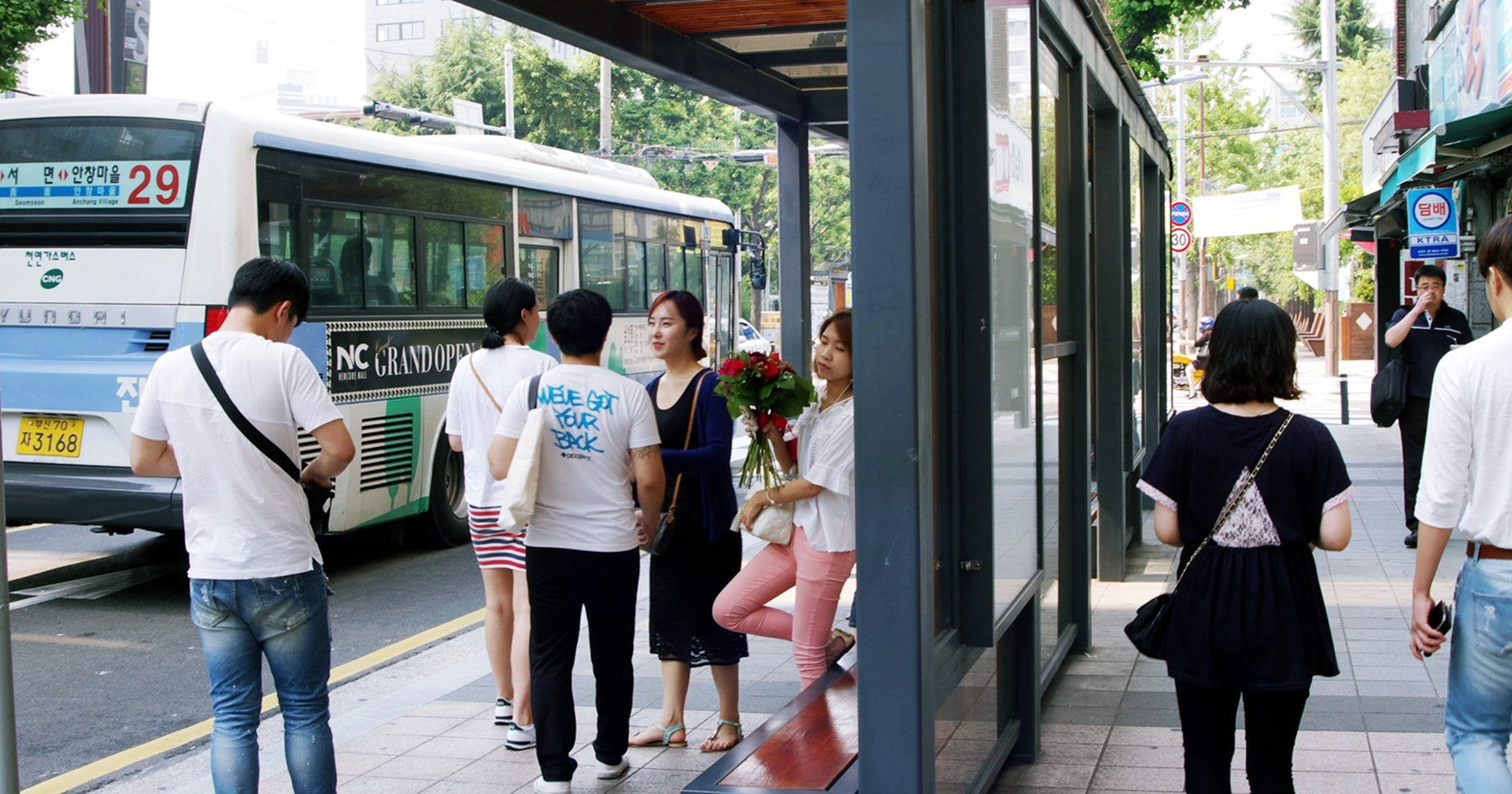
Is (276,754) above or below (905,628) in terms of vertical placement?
below

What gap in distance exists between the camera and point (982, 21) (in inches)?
151

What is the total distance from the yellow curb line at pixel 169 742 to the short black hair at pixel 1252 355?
431 centimetres

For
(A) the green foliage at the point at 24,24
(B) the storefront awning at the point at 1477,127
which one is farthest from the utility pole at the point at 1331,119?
(A) the green foliage at the point at 24,24

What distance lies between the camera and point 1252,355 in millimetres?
3400

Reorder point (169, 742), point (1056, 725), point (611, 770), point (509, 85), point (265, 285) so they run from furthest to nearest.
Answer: point (509, 85) < point (169, 742) < point (1056, 725) < point (611, 770) < point (265, 285)

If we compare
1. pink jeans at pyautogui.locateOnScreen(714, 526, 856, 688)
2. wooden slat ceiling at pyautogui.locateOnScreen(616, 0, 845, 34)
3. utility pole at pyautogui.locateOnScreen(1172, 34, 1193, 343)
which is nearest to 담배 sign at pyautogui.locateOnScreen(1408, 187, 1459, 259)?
wooden slat ceiling at pyautogui.locateOnScreen(616, 0, 845, 34)

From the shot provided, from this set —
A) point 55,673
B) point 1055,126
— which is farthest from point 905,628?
point 55,673

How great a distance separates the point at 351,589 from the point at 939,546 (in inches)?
→ 245

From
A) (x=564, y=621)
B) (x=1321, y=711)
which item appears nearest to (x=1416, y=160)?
(x=1321, y=711)

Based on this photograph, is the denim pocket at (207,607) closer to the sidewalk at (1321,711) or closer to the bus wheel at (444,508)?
the sidewalk at (1321,711)

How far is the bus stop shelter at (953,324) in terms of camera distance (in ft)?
10.4

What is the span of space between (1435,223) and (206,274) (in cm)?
1011

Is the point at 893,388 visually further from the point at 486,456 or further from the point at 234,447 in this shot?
the point at 486,456

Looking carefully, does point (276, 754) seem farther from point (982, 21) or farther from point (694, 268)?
point (694, 268)
